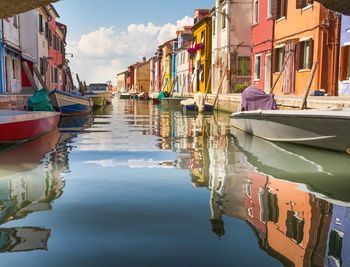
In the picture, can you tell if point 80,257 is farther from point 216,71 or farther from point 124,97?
point 124,97

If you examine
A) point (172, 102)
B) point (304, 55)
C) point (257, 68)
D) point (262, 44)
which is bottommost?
point (172, 102)

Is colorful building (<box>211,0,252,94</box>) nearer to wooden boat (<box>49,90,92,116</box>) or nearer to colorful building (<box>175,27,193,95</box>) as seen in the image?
wooden boat (<box>49,90,92,116</box>)

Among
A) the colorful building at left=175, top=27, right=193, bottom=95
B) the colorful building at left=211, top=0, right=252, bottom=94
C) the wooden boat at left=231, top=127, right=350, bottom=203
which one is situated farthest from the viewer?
the colorful building at left=175, top=27, right=193, bottom=95

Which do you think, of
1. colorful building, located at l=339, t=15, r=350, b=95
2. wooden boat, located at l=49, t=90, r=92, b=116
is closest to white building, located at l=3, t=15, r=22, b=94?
wooden boat, located at l=49, t=90, r=92, b=116

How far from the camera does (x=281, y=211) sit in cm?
493

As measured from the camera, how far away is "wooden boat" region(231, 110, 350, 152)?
8555 millimetres

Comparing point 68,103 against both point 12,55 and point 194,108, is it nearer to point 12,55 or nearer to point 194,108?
point 12,55

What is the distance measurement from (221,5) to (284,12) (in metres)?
11.9

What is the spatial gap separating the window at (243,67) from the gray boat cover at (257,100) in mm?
16884

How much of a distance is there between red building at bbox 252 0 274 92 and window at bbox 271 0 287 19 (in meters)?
1.11

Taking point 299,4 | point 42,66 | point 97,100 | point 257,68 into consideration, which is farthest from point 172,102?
point 299,4

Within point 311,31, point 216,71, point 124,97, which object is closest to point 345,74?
point 311,31

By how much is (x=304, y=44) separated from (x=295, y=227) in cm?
1503

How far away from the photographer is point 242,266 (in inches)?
135
